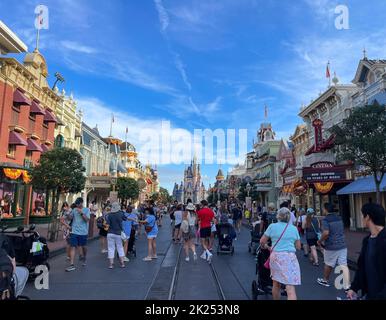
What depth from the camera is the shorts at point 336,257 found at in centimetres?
685

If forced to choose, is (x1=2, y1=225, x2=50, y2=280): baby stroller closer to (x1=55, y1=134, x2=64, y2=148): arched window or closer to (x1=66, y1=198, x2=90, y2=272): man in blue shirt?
(x1=66, y1=198, x2=90, y2=272): man in blue shirt

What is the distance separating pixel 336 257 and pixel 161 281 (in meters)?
3.96

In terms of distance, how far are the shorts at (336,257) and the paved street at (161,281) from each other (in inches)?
22.2

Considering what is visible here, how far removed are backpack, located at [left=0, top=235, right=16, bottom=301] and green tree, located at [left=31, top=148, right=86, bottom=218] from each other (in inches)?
432

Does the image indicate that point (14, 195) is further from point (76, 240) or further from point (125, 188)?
point (125, 188)

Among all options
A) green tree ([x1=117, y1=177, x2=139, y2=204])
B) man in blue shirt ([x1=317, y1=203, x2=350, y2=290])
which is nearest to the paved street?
man in blue shirt ([x1=317, y1=203, x2=350, y2=290])

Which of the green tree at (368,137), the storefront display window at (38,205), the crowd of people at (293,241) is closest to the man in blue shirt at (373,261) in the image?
the crowd of people at (293,241)

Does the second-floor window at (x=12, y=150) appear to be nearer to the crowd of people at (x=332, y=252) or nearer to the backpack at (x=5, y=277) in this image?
the backpack at (x=5, y=277)

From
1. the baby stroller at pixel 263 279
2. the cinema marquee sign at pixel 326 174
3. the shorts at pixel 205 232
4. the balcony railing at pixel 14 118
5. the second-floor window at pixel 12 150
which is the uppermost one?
the balcony railing at pixel 14 118

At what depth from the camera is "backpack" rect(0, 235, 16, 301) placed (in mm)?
3660

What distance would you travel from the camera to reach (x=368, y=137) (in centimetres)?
1167

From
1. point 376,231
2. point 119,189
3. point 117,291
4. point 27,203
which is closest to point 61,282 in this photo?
point 117,291

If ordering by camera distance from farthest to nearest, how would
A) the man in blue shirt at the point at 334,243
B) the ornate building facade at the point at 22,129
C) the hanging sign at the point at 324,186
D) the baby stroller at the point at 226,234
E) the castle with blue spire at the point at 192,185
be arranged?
the castle with blue spire at the point at 192,185 → the hanging sign at the point at 324,186 → the ornate building facade at the point at 22,129 → the baby stroller at the point at 226,234 → the man in blue shirt at the point at 334,243
